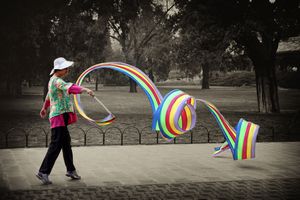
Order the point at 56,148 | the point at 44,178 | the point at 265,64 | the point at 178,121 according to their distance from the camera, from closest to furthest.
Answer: the point at 44,178, the point at 56,148, the point at 178,121, the point at 265,64

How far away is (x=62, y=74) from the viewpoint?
757cm

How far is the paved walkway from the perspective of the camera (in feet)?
21.8

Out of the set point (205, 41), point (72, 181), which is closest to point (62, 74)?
point (72, 181)

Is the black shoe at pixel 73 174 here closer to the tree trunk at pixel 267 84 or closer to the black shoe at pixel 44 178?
the black shoe at pixel 44 178

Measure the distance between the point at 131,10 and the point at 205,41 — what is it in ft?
16.2

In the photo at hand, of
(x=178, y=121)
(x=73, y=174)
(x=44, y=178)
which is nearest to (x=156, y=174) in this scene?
(x=178, y=121)

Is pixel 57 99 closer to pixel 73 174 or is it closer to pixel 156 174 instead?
pixel 73 174

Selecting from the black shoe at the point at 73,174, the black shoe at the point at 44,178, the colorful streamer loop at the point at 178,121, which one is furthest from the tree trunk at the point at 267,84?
the black shoe at the point at 44,178

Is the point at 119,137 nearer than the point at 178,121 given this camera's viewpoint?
No

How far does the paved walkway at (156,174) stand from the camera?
6656mm

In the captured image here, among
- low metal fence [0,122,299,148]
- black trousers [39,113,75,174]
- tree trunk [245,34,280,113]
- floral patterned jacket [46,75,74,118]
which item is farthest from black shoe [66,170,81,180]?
tree trunk [245,34,280,113]

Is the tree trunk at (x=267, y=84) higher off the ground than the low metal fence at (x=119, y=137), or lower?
higher

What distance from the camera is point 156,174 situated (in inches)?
316

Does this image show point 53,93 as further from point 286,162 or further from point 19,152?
point 286,162
